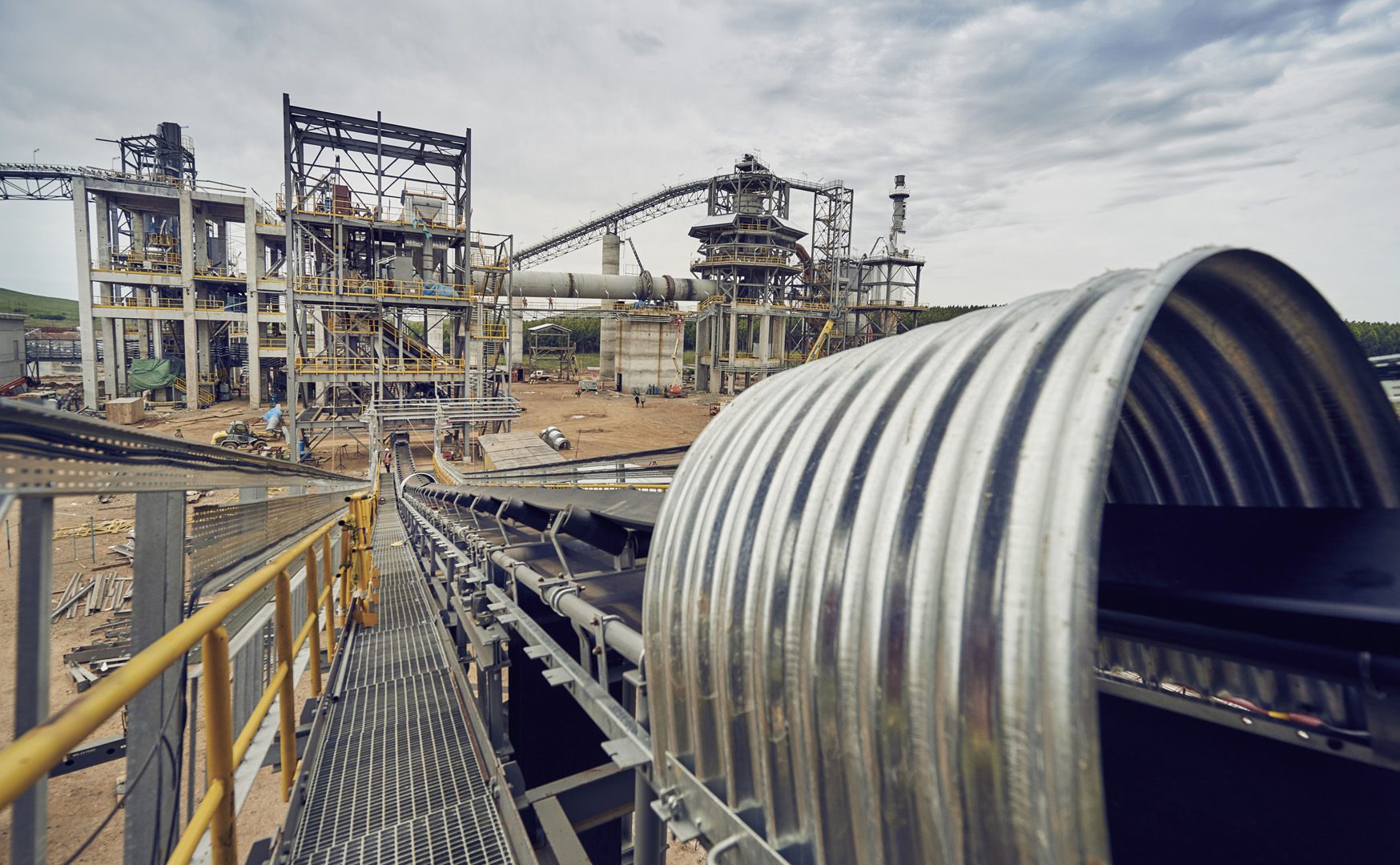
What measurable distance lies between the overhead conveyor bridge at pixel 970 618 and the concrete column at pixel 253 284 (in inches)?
1507

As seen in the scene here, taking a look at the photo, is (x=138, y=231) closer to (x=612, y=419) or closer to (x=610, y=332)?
(x=610, y=332)

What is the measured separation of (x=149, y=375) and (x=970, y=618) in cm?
4568

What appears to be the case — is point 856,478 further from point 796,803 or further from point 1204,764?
point 1204,764

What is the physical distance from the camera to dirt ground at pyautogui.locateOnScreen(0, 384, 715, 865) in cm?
734

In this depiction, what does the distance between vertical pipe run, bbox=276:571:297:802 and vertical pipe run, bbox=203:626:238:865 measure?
89 cm

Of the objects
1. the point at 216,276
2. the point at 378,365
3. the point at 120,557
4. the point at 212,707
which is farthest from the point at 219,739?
the point at 216,276

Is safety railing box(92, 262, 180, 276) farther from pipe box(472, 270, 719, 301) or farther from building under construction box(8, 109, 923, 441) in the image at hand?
pipe box(472, 270, 719, 301)

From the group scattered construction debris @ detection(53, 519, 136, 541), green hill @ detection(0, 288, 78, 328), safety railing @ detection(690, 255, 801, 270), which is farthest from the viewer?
green hill @ detection(0, 288, 78, 328)

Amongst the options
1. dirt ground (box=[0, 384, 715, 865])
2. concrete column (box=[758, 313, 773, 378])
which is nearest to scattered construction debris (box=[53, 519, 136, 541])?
dirt ground (box=[0, 384, 715, 865])

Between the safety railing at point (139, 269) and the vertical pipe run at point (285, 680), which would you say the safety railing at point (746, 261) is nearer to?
the safety railing at point (139, 269)

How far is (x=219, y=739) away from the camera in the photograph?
2.10 m

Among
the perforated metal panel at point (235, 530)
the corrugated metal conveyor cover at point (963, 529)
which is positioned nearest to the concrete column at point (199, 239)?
the perforated metal panel at point (235, 530)

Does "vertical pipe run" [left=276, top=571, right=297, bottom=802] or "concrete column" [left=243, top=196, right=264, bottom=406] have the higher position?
"concrete column" [left=243, top=196, right=264, bottom=406]

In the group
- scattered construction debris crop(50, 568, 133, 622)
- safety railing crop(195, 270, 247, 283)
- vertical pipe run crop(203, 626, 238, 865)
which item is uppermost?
safety railing crop(195, 270, 247, 283)
